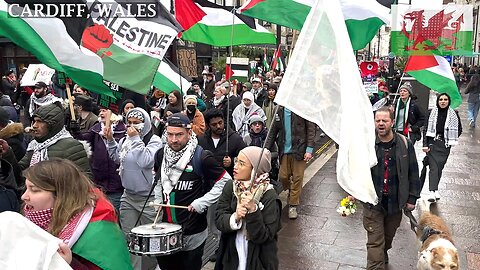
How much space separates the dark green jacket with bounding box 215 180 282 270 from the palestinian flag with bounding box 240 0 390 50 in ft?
11.4

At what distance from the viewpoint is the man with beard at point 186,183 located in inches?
158

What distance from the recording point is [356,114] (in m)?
2.88

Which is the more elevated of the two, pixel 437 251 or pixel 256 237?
pixel 256 237

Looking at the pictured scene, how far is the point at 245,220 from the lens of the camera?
3.39 metres

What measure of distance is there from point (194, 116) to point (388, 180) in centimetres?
328

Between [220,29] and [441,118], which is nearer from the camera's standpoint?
[441,118]

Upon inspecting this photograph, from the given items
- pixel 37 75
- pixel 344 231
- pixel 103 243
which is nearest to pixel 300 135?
pixel 344 231

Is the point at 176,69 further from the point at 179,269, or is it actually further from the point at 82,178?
the point at 82,178

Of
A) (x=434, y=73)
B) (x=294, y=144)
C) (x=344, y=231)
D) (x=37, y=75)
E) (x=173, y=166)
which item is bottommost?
(x=344, y=231)

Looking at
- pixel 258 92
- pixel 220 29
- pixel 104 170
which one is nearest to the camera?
pixel 104 170

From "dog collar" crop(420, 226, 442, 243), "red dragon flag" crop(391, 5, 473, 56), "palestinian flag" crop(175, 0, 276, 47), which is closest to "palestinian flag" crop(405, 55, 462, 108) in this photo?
"red dragon flag" crop(391, 5, 473, 56)

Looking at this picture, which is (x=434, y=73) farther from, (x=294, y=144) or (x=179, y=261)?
(x=179, y=261)

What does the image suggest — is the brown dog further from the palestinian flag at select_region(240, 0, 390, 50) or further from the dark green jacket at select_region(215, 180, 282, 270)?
the palestinian flag at select_region(240, 0, 390, 50)

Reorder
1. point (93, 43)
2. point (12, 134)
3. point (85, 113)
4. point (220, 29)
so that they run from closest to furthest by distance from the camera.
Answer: point (93, 43) < point (12, 134) < point (85, 113) < point (220, 29)
